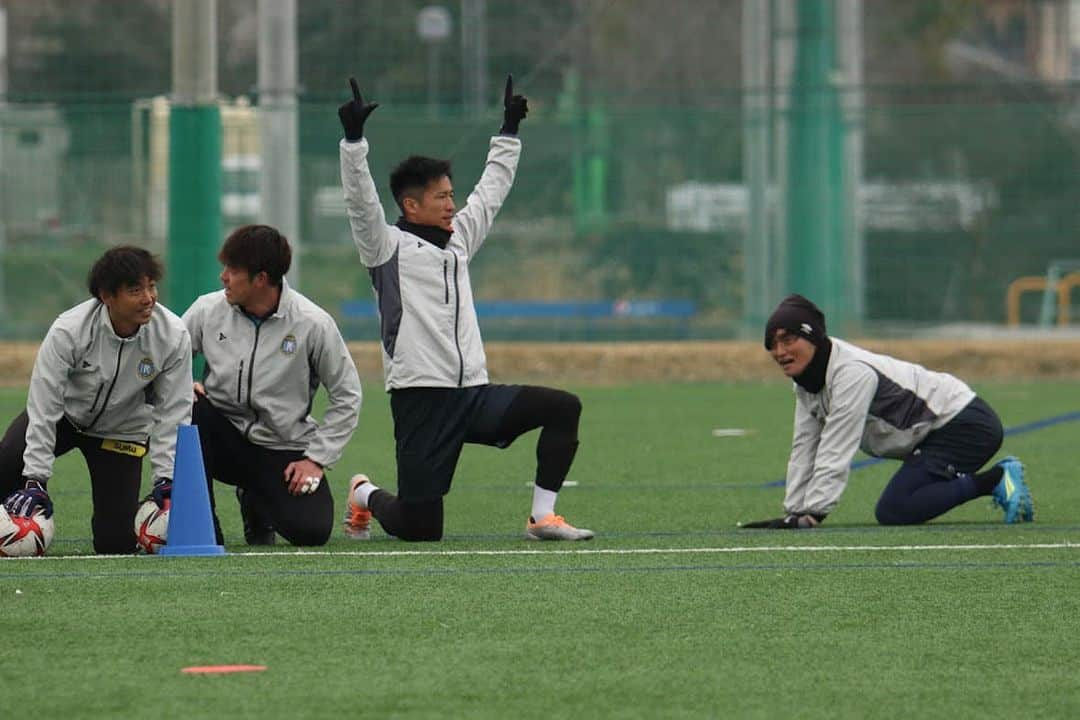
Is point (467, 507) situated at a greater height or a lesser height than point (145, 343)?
lesser

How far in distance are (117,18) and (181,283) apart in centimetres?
1323

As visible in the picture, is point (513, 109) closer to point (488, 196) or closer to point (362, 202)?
point (488, 196)

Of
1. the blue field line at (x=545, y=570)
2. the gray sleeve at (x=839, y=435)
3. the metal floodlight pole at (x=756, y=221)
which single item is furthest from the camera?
the metal floodlight pole at (x=756, y=221)

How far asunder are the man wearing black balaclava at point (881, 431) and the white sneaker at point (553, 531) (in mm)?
888

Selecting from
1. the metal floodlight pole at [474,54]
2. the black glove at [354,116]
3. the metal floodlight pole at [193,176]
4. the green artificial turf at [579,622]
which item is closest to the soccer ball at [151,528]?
the green artificial turf at [579,622]

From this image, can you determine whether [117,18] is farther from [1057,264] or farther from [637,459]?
[637,459]

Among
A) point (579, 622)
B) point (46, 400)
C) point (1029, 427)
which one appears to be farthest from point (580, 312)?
point (579, 622)

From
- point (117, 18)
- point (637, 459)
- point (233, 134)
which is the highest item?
point (117, 18)

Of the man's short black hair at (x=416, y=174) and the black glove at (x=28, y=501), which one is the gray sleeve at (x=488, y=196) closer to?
the man's short black hair at (x=416, y=174)

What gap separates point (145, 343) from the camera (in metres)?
8.35

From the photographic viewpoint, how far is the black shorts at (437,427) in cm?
880

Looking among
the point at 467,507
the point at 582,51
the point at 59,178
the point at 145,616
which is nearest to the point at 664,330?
the point at 59,178

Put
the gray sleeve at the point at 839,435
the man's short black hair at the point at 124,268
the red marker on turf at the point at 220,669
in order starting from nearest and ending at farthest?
1. the red marker on turf at the point at 220,669
2. the man's short black hair at the point at 124,268
3. the gray sleeve at the point at 839,435

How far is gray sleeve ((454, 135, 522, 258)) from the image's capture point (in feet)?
29.8
